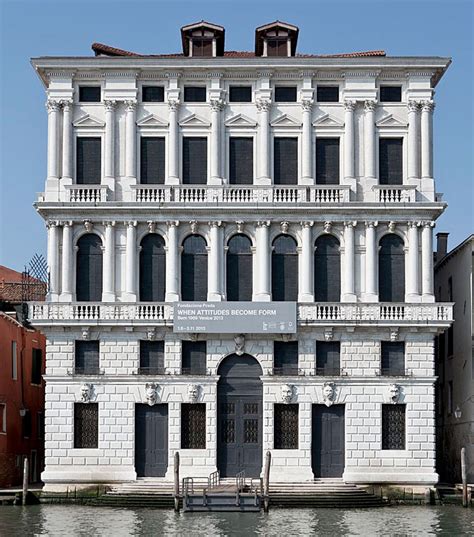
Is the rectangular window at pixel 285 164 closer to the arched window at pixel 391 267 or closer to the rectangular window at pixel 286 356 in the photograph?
the arched window at pixel 391 267

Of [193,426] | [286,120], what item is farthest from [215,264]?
[286,120]

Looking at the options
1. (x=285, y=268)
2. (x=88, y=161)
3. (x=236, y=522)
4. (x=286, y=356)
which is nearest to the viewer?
(x=236, y=522)

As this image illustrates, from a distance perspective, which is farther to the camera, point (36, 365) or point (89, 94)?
point (36, 365)

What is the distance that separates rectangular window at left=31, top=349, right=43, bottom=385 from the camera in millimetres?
51344

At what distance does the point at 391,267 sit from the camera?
44.0 meters

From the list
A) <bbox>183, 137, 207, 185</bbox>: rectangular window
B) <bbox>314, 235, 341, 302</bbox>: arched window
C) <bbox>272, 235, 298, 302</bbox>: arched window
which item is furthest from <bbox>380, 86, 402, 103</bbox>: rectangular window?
<bbox>183, 137, 207, 185</bbox>: rectangular window

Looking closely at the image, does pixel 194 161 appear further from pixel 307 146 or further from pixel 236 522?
pixel 236 522

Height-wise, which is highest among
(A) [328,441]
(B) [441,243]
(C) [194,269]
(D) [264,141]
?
(D) [264,141]

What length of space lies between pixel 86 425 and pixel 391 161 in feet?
44.7

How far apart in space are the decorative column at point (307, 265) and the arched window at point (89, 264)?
22.3 ft

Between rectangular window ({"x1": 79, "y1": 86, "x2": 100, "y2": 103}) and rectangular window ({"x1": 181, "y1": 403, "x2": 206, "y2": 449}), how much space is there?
1090cm

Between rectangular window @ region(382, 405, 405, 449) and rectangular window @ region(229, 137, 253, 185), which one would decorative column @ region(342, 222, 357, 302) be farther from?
rectangular window @ region(382, 405, 405, 449)

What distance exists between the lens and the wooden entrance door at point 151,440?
43.2 m

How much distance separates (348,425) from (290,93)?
11.5m
